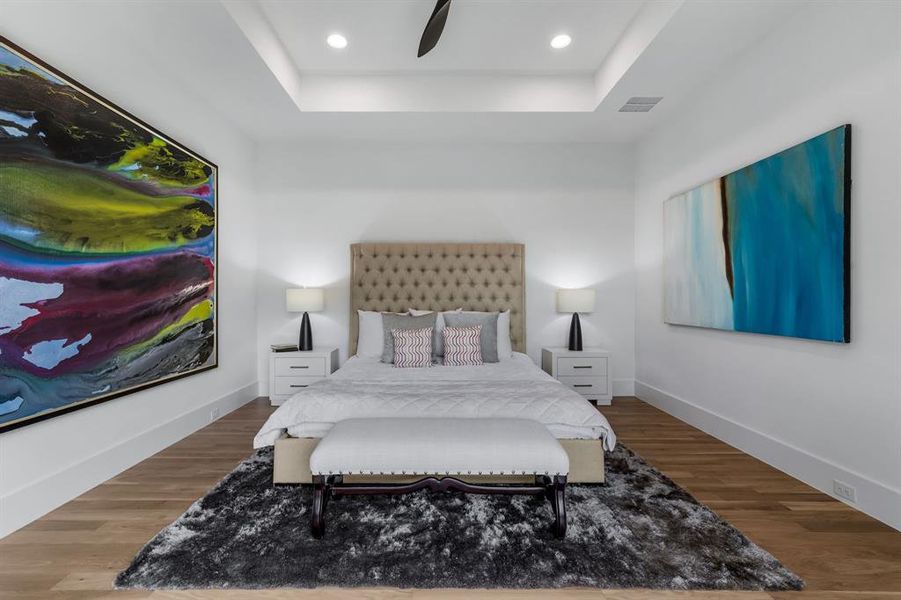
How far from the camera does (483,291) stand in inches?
176

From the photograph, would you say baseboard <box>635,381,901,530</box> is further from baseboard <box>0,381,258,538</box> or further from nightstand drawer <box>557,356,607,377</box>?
baseboard <box>0,381,258,538</box>

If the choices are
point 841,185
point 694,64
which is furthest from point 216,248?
point 841,185

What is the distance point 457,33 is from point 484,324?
2386 millimetres

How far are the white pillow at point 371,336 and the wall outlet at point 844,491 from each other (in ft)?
10.5

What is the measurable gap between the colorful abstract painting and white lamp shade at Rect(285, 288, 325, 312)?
100 cm

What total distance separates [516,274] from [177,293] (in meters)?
3.09

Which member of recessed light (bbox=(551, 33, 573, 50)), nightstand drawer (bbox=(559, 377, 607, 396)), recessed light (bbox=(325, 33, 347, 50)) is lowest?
nightstand drawer (bbox=(559, 377, 607, 396))

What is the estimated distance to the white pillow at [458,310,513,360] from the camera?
154 inches

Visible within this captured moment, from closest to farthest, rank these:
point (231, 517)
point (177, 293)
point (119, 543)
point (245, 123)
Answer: point (119, 543), point (231, 517), point (177, 293), point (245, 123)

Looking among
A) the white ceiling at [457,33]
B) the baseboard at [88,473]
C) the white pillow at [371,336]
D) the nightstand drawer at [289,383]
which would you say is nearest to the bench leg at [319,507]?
the baseboard at [88,473]

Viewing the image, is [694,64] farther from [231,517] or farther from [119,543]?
[119,543]

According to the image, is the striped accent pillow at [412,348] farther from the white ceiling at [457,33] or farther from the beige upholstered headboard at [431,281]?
the white ceiling at [457,33]

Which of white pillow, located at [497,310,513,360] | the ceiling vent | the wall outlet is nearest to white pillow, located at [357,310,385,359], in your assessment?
white pillow, located at [497,310,513,360]

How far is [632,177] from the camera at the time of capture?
4641 millimetres
